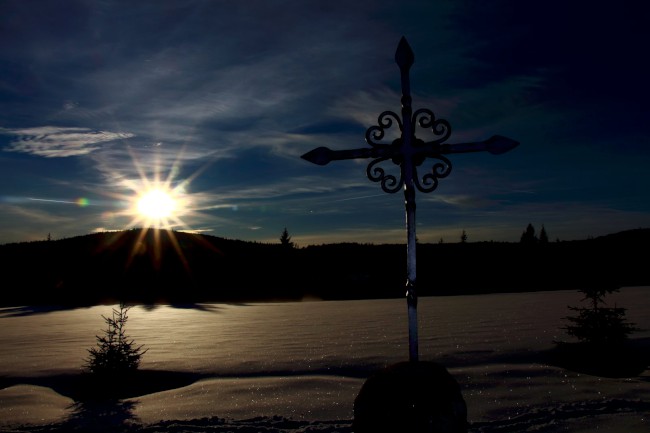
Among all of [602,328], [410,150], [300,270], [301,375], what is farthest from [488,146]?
[300,270]

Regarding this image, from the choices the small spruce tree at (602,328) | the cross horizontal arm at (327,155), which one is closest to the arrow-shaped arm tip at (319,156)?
the cross horizontal arm at (327,155)

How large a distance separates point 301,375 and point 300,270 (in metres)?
19.8

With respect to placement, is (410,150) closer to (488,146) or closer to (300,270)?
(488,146)

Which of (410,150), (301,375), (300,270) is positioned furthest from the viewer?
(300,270)

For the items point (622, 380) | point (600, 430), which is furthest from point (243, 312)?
point (600, 430)

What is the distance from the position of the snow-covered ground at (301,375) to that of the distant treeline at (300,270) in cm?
1132

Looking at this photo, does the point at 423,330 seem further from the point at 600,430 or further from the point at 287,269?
the point at 287,269

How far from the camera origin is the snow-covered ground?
6.31 meters

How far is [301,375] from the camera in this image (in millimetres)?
8289

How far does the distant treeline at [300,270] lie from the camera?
26.3 meters

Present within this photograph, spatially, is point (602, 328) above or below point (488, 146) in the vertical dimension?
below

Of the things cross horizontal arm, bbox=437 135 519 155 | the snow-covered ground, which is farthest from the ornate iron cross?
the snow-covered ground

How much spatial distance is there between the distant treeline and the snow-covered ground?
11.3 metres

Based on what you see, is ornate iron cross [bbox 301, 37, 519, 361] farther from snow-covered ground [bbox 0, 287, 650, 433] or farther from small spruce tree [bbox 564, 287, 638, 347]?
small spruce tree [bbox 564, 287, 638, 347]
